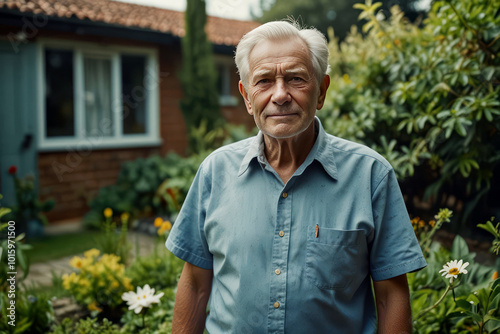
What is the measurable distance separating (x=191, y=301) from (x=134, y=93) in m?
6.64

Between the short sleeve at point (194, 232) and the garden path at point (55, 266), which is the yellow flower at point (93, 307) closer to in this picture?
the garden path at point (55, 266)

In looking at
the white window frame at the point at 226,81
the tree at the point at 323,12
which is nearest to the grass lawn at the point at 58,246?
the white window frame at the point at 226,81

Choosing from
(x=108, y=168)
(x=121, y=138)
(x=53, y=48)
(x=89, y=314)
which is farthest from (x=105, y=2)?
(x=89, y=314)

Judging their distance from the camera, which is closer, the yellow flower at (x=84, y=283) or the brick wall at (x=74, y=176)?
the yellow flower at (x=84, y=283)

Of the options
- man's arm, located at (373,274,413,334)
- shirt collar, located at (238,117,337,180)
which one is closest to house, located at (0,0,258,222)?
shirt collar, located at (238,117,337,180)

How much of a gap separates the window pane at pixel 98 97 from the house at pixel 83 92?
0.02 meters

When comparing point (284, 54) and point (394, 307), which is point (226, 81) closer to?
point (284, 54)

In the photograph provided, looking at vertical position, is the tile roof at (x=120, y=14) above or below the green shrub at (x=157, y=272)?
above

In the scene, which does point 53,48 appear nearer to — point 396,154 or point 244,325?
point 396,154

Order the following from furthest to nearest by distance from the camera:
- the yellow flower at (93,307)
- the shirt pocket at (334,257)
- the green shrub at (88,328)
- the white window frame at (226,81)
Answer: the white window frame at (226,81)
the yellow flower at (93,307)
the green shrub at (88,328)
the shirt pocket at (334,257)

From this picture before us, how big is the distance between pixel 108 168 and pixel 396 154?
18.4ft

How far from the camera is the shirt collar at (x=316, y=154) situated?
4.89ft

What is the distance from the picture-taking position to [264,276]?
1437 mm

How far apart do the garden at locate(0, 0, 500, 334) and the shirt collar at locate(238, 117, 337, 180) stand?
0.65 metres
